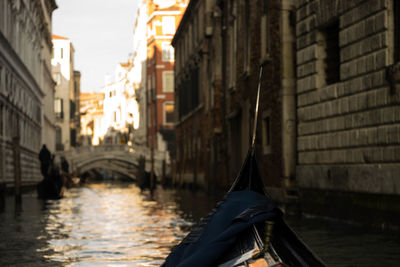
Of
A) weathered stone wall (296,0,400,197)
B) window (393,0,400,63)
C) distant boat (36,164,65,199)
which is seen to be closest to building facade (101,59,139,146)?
distant boat (36,164,65,199)

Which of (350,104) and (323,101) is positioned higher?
(323,101)

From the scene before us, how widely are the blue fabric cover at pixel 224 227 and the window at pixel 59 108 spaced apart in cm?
5964

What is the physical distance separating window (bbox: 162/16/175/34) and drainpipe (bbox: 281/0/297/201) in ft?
136

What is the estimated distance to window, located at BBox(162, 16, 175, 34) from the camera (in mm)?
55344

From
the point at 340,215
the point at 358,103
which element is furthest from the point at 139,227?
the point at 358,103

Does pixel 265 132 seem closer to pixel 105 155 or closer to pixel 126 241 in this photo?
pixel 126 241

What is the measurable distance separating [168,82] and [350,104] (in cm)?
4386

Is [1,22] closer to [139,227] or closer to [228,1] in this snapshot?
[228,1]

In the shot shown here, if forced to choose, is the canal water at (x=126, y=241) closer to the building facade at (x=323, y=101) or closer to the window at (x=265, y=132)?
the building facade at (x=323, y=101)

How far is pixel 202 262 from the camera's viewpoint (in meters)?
4.29

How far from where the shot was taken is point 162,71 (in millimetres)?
54625

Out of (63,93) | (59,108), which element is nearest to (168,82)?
(59,108)

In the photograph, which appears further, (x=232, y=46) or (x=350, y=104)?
(x=232, y=46)

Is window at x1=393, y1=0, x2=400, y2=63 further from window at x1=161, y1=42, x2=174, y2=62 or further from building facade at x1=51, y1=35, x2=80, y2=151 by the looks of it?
building facade at x1=51, y1=35, x2=80, y2=151
